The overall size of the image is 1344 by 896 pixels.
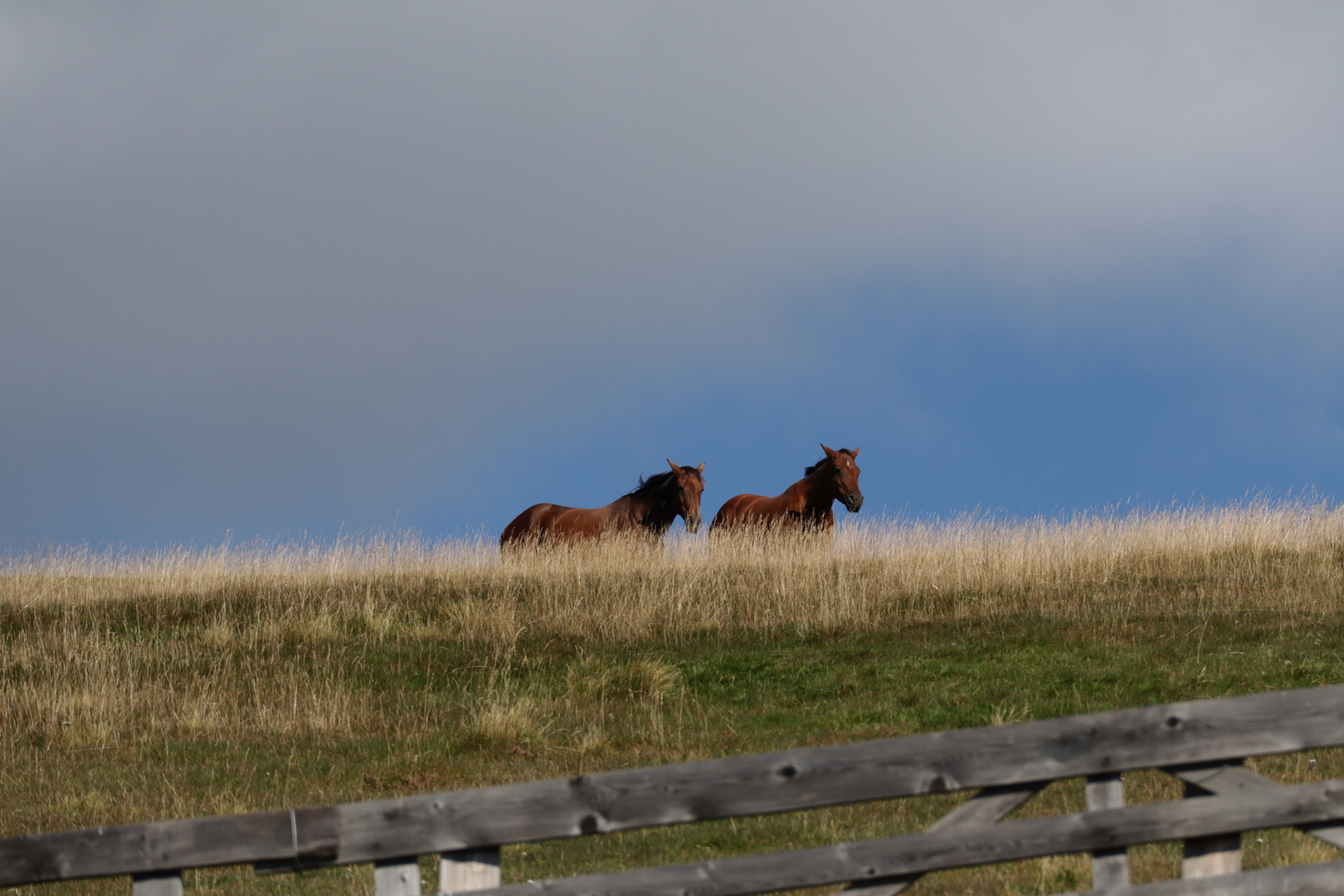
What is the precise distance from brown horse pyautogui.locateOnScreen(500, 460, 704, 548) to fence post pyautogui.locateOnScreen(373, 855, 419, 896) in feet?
57.3

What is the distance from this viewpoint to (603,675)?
14172 millimetres

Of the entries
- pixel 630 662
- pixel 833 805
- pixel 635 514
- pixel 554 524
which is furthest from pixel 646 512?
pixel 833 805

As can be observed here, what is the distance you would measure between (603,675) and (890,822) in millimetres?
5709

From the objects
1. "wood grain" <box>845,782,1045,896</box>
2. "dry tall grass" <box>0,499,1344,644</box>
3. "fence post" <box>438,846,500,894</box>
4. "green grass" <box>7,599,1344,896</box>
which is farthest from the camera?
"dry tall grass" <box>0,499,1344,644</box>

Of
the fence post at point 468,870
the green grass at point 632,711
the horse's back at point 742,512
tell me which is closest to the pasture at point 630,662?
the green grass at point 632,711

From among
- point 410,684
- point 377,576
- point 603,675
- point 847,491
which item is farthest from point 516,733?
point 847,491

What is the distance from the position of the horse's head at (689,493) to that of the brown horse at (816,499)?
1.38 m

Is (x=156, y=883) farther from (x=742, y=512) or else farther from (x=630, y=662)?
(x=742, y=512)

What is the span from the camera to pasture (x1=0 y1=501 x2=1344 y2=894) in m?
10.4

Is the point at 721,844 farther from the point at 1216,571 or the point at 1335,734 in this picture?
the point at 1216,571

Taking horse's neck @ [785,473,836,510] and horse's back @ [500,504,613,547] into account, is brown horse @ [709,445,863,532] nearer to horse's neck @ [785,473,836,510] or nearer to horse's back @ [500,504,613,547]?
horse's neck @ [785,473,836,510]

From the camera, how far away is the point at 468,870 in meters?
4.61

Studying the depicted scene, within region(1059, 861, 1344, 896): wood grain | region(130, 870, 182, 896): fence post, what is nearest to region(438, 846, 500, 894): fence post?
region(130, 870, 182, 896): fence post

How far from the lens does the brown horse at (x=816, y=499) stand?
2253cm
